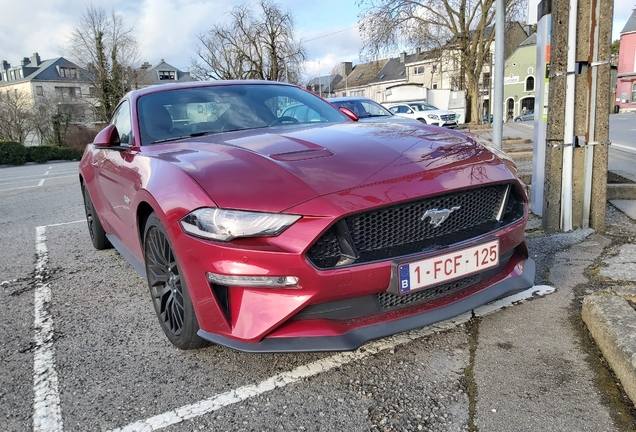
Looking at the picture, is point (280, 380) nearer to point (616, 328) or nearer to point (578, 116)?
point (616, 328)

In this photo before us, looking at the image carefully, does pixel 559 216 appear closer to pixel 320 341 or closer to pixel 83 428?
pixel 320 341

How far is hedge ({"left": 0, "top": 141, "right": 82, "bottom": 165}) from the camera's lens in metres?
27.3

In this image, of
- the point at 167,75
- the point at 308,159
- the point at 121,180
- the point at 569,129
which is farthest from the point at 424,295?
the point at 167,75

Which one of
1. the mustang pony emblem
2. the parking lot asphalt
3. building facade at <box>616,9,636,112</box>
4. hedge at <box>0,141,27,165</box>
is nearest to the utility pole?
the parking lot asphalt

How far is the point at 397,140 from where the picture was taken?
8.36 ft

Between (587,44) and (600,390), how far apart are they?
114 inches

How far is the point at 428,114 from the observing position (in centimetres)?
2475

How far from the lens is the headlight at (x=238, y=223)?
1929 mm

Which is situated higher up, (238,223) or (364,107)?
(364,107)

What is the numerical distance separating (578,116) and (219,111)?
282cm

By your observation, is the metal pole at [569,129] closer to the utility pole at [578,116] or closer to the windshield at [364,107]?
the utility pole at [578,116]

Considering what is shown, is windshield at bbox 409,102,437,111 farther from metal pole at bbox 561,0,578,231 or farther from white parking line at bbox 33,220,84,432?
white parking line at bbox 33,220,84,432

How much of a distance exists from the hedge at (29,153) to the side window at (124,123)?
2799 centimetres

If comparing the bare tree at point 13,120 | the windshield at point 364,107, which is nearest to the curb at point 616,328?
the windshield at point 364,107
